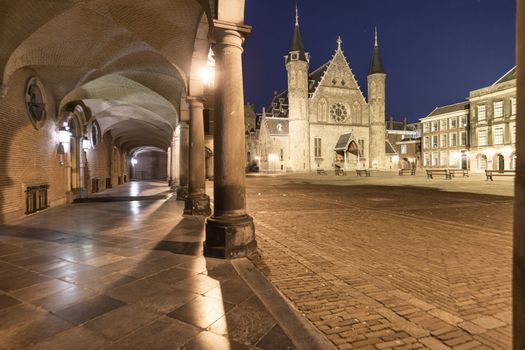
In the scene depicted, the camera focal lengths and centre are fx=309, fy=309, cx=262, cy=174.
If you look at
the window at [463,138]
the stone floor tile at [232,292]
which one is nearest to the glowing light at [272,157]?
the window at [463,138]

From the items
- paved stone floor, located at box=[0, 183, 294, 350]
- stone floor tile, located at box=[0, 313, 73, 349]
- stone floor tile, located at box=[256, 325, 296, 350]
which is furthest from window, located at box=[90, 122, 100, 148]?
stone floor tile, located at box=[256, 325, 296, 350]

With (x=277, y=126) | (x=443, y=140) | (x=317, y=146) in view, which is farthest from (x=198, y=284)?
(x=443, y=140)

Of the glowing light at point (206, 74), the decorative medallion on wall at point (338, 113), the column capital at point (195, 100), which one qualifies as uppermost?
the decorative medallion on wall at point (338, 113)

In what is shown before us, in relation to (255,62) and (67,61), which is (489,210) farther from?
(255,62)

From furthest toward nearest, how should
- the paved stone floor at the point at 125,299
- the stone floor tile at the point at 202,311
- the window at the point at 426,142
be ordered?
1. the window at the point at 426,142
2. the stone floor tile at the point at 202,311
3. the paved stone floor at the point at 125,299

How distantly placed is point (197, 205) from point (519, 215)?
25.3 ft

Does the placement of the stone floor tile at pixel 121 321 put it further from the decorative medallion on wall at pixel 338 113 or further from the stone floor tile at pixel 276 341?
the decorative medallion on wall at pixel 338 113

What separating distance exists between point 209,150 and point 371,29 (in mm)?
99684

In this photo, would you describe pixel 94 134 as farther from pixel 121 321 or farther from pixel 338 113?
pixel 338 113

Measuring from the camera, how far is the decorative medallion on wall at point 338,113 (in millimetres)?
49000

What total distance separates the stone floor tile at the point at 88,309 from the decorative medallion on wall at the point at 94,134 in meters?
15.0

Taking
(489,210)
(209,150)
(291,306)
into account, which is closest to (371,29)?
(209,150)

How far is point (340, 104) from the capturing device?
49.7 m

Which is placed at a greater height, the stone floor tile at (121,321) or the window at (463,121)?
the window at (463,121)
